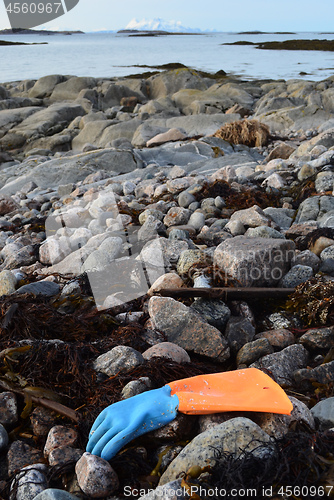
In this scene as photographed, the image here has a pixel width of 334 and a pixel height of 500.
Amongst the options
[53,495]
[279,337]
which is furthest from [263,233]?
[53,495]

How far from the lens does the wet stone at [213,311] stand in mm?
3158

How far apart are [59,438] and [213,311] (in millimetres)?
1464

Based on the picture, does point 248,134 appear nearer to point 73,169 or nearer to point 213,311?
point 73,169

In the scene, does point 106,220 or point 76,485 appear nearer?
point 76,485

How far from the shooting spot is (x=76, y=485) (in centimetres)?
191

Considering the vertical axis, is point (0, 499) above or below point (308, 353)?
above

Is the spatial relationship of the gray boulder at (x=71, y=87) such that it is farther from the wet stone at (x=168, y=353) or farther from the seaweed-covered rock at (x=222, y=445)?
the seaweed-covered rock at (x=222, y=445)

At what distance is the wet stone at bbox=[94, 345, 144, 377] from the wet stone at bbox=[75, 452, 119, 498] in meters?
0.64

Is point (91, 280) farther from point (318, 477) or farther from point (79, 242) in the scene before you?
point (318, 477)

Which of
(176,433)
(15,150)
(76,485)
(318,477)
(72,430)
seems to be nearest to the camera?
(318,477)

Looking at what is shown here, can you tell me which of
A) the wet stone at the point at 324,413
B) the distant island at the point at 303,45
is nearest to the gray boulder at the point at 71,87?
the wet stone at the point at 324,413

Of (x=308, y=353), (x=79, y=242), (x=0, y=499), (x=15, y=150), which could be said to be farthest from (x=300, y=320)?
(x=15, y=150)

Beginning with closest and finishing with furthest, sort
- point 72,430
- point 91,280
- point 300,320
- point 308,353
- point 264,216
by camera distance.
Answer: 1. point 72,430
2. point 308,353
3. point 300,320
4. point 91,280
5. point 264,216

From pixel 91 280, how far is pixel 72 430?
72.2 inches
